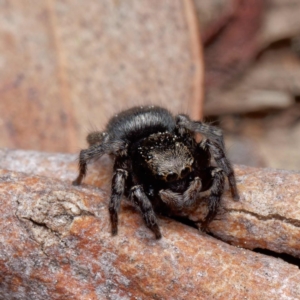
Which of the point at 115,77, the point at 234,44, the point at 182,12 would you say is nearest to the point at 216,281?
the point at 115,77

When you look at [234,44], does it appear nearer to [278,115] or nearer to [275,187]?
[278,115]

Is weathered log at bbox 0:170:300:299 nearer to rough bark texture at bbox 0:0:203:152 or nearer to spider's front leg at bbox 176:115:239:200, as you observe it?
spider's front leg at bbox 176:115:239:200

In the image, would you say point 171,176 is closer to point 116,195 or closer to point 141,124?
point 116,195

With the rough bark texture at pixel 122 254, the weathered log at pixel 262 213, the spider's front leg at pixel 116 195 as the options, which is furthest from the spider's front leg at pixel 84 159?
the weathered log at pixel 262 213

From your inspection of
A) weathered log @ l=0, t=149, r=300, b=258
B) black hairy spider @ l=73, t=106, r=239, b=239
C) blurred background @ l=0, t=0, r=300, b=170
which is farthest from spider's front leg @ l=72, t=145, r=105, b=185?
blurred background @ l=0, t=0, r=300, b=170

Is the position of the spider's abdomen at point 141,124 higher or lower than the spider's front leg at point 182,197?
higher

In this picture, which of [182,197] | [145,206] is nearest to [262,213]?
[182,197]

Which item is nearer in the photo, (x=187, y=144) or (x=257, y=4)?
(x=187, y=144)

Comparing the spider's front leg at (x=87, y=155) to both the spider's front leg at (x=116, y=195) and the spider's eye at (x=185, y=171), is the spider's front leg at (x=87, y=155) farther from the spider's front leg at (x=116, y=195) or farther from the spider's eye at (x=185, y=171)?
the spider's eye at (x=185, y=171)
